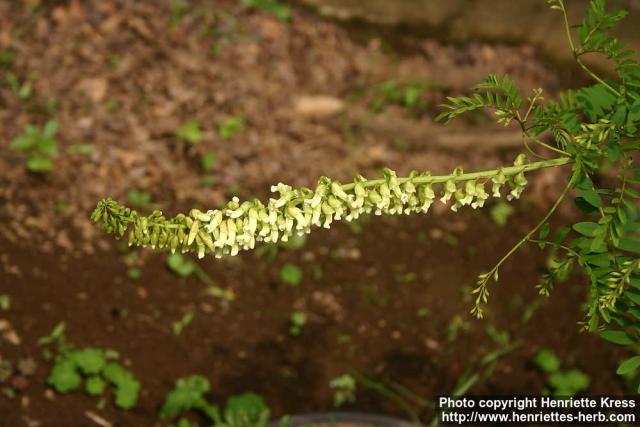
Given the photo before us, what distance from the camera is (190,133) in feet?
13.4

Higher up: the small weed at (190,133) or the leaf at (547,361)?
the small weed at (190,133)

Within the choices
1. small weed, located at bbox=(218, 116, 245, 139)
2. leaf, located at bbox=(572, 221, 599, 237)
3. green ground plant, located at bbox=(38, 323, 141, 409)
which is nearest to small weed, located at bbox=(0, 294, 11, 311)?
green ground plant, located at bbox=(38, 323, 141, 409)

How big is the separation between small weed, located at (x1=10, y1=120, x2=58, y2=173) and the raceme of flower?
8.11 feet

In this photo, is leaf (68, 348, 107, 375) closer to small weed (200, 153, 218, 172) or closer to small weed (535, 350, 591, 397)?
small weed (200, 153, 218, 172)

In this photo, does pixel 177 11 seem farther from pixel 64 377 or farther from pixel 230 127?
pixel 64 377

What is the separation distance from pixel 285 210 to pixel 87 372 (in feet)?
6.78

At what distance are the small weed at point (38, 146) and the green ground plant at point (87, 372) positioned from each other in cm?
101

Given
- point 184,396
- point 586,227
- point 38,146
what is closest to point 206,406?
point 184,396

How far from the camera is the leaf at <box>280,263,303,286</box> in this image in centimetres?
374

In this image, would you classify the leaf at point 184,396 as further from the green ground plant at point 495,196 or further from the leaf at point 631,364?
the leaf at point 631,364

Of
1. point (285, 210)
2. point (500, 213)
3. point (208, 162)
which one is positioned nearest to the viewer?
point (285, 210)

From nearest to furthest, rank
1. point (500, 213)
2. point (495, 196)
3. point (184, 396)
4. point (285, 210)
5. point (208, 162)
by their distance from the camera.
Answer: point (285, 210)
point (495, 196)
point (184, 396)
point (208, 162)
point (500, 213)

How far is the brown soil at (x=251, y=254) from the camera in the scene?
340 centimetres

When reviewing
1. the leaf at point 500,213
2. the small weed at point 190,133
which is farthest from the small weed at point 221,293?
the leaf at point 500,213
